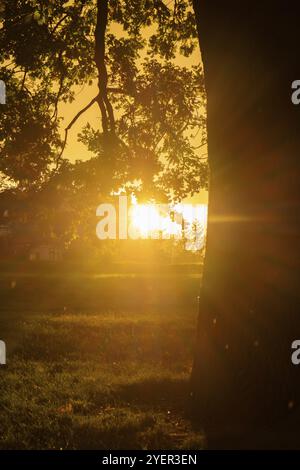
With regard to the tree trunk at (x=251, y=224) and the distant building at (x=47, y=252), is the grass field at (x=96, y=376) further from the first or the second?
the distant building at (x=47, y=252)

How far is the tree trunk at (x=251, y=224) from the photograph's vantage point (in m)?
6.81

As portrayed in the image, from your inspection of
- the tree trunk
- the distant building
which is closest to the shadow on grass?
the tree trunk

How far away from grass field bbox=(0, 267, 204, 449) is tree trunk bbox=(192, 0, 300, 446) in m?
0.75

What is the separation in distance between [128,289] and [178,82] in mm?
16118

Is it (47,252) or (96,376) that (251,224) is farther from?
(47,252)

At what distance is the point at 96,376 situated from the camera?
1022 centimetres

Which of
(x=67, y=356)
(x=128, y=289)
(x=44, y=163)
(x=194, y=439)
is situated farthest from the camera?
(x=128, y=289)

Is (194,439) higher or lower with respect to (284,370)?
lower

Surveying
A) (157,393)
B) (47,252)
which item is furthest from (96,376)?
(47,252)

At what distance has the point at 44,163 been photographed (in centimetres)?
1605

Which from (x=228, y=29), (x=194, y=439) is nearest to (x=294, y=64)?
(x=228, y=29)

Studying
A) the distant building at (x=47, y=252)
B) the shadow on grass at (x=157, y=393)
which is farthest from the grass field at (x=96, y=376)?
the distant building at (x=47, y=252)

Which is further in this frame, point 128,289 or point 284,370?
point 128,289
